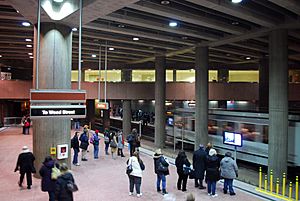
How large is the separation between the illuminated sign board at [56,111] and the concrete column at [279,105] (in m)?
10.2

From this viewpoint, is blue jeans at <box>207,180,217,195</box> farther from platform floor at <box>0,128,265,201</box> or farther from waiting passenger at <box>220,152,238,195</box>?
waiting passenger at <box>220,152,238,195</box>

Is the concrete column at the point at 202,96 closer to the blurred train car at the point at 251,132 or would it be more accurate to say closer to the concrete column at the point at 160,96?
the blurred train car at the point at 251,132

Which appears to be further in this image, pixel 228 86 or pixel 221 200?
pixel 228 86

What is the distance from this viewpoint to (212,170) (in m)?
9.81

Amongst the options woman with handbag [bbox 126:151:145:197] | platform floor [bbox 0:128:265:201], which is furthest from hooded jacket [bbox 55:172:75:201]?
woman with handbag [bbox 126:151:145:197]

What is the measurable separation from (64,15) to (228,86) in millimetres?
23226

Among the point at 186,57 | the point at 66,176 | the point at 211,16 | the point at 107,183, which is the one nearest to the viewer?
the point at 66,176

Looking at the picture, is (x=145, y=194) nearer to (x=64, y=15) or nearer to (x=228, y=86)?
(x=64, y=15)

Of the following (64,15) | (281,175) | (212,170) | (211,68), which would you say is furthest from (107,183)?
(211,68)

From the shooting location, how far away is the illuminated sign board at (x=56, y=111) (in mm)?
6988

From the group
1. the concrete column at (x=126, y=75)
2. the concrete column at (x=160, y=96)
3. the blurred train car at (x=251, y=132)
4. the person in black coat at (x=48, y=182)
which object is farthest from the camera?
the concrete column at (x=126, y=75)

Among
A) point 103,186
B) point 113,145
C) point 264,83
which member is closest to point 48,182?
point 103,186

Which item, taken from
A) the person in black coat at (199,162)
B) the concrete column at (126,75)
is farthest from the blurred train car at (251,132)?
the concrete column at (126,75)

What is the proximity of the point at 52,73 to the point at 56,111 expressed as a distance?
3433mm
